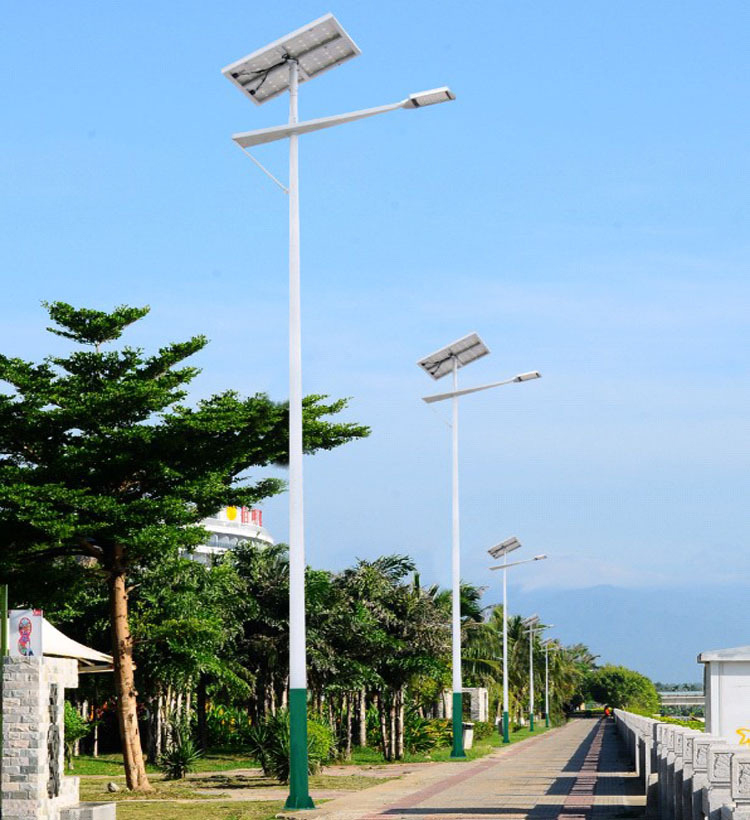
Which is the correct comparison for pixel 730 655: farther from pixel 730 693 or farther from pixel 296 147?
pixel 296 147

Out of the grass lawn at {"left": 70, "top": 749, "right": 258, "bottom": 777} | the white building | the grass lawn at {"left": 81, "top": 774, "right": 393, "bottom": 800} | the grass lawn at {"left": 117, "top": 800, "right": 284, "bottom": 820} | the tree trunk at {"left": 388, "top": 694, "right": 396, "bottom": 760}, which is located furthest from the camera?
the white building

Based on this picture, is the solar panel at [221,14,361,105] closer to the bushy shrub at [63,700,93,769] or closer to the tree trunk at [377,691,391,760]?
the bushy shrub at [63,700,93,769]

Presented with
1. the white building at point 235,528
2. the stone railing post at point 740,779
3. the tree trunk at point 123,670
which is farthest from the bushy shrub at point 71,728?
the white building at point 235,528

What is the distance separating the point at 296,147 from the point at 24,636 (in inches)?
336

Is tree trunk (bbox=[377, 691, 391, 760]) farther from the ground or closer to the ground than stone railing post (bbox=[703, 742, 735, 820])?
closer to the ground

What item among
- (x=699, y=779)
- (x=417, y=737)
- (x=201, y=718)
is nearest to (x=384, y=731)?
(x=417, y=737)

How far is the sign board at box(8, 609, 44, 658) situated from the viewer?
17.6m

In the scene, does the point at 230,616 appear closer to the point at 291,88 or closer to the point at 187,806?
the point at 187,806

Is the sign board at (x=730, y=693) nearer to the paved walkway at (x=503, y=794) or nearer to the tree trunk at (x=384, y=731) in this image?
the paved walkway at (x=503, y=794)

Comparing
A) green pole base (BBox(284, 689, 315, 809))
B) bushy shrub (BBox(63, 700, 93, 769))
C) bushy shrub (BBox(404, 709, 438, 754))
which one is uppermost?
green pole base (BBox(284, 689, 315, 809))

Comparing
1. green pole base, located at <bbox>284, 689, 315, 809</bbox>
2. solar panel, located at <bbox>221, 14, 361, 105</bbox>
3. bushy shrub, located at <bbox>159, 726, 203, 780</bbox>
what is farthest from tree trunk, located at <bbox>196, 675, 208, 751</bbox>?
solar panel, located at <bbox>221, 14, 361, 105</bbox>

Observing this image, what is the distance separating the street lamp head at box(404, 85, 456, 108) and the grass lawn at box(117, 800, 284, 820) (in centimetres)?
1055

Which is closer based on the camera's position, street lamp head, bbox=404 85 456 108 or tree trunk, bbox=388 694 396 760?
street lamp head, bbox=404 85 456 108

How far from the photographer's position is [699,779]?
12.8 meters
